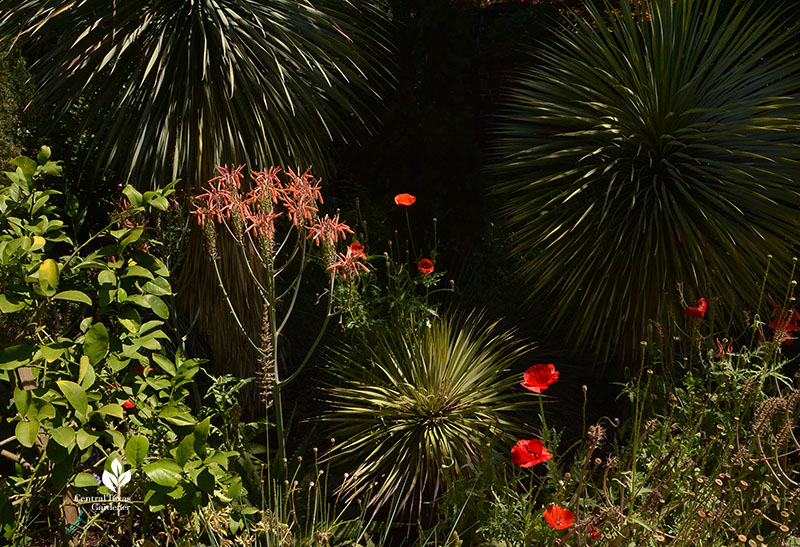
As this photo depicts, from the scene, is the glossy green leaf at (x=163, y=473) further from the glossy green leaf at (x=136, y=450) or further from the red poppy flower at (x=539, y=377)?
the red poppy flower at (x=539, y=377)

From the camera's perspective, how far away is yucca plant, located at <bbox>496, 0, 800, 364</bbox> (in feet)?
11.4

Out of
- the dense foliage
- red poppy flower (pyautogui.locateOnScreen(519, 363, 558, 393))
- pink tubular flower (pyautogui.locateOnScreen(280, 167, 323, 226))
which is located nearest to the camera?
red poppy flower (pyautogui.locateOnScreen(519, 363, 558, 393))

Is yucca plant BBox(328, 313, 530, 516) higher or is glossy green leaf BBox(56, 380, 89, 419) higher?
glossy green leaf BBox(56, 380, 89, 419)

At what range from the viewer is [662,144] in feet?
12.1

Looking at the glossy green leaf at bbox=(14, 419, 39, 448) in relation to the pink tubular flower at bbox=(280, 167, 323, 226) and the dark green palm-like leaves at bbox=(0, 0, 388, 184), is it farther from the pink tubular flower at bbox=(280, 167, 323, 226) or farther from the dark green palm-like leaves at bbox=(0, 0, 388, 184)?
the dark green palm-like leaves at bbox=(0, 0, 388, 184)

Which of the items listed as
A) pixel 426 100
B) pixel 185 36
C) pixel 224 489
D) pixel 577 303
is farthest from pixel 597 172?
pixel 224 489

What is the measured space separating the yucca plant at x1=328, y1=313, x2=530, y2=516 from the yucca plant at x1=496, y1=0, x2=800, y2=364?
576 millimetres

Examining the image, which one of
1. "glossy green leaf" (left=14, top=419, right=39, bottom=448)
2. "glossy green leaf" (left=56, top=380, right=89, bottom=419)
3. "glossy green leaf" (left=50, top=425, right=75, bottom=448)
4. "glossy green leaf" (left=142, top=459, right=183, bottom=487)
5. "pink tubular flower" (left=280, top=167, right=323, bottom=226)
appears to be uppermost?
"pink tubular flower" (left=280, top=167, right=323, bottom=226)

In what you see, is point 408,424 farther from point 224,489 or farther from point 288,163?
point 288,163

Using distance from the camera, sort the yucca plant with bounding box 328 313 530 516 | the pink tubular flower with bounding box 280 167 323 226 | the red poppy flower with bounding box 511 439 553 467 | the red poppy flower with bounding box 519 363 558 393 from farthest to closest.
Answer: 1. the yucca plant with bounding box 328 313 530 516
2. the pink tubular flower with bounding box 280 167 323 226
3. the red poppy flower with bounding box 519 363 558 393
4. the red poppy flower with bounding box 511 439 553 467

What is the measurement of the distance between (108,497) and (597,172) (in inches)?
106

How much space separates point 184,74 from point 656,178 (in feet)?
7.90

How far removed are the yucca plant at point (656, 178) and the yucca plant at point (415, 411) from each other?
1.89ft

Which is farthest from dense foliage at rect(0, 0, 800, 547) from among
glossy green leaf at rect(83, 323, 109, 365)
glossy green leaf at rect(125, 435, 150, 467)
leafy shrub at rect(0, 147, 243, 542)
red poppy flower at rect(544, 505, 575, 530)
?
glossy green leaf at rect(83, 323, 109, 365)
